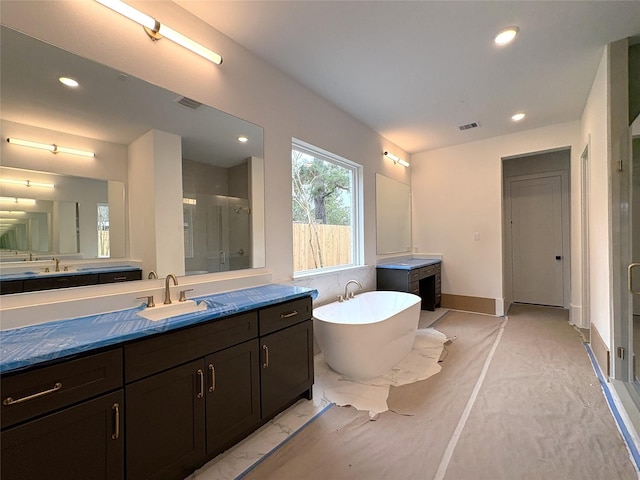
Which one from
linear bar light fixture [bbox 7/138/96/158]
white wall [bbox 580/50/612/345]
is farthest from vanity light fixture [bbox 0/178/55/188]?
white wall [bbox 580/50/612/345]

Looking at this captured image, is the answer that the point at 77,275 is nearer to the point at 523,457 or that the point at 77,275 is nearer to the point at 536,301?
the point at 523,457

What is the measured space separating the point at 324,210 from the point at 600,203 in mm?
2594

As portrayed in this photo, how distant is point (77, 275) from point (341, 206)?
2796mm

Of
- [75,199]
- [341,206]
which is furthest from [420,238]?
[75,199]

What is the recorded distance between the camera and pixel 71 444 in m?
1.07

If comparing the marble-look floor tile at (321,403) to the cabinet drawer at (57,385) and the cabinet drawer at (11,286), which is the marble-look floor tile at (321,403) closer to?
the cabinet drawer at (57,385)

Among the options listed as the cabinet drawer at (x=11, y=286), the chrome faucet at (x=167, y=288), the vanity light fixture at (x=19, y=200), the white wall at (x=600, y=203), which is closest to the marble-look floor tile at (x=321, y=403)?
the chrome faucet at (x=167, y=288)

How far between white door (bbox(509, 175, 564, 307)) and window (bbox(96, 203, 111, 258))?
5.75 meters

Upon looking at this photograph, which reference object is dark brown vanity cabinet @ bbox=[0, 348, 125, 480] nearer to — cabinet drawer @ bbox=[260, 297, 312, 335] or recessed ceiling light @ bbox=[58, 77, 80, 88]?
cabinet drawer @ bbox=[260, 297, 312, 335]

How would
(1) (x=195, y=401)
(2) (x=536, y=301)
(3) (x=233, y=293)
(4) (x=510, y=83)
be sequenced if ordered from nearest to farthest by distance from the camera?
(1) (x=195, y=401)
(3) (x=233, y=293)
(4) (x=510, y=83)
(2) (x=536, y=301)

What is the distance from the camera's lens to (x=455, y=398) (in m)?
2.16

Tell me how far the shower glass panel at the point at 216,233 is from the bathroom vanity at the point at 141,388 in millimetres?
323

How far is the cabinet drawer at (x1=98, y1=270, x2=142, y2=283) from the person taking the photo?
1.61 m

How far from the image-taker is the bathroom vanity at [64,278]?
133cm
